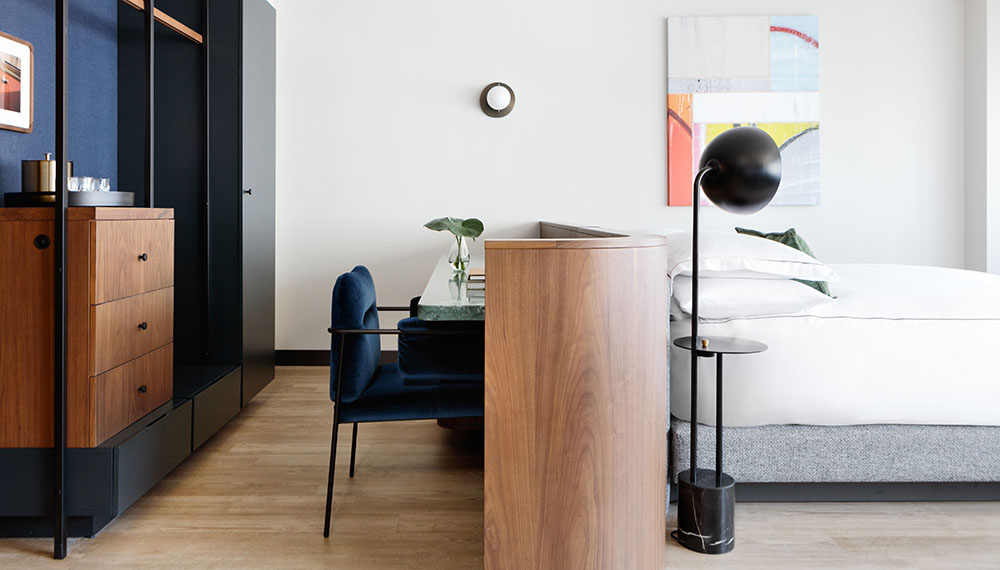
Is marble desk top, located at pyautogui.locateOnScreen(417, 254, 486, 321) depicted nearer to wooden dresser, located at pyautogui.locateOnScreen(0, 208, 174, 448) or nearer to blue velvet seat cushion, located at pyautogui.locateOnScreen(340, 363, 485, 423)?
blue velvet seat cushion, located at pyautogui.locateOnScreen(340, 363, 485, 423)

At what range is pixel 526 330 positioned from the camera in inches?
63.6

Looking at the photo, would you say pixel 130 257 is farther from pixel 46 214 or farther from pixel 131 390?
pixel 131 390

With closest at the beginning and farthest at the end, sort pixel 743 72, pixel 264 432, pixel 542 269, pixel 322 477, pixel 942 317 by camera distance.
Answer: pixel 542 269 < pixel 942 317 < pixel 322 477 < pixel 264 432 < pixel 743 72

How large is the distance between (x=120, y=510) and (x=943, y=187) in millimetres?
4603

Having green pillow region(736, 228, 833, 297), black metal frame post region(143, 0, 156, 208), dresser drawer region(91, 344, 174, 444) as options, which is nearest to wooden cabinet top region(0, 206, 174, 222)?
dresser drawer region(91, 344, 174, 444)

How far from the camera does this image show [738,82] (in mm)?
4422

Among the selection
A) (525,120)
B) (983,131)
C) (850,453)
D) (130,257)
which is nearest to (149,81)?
(130,257)

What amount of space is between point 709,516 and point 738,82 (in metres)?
3.10

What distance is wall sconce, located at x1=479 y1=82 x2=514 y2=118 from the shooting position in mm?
4402

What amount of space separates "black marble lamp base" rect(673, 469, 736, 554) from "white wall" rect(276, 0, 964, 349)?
8.65ft

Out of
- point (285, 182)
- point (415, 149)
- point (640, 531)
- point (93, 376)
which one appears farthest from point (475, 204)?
point (640, 531)

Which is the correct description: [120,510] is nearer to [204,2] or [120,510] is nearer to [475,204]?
[204,2]

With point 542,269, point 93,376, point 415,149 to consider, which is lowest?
point 93,376

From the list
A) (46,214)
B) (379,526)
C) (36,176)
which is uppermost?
(36,176)
